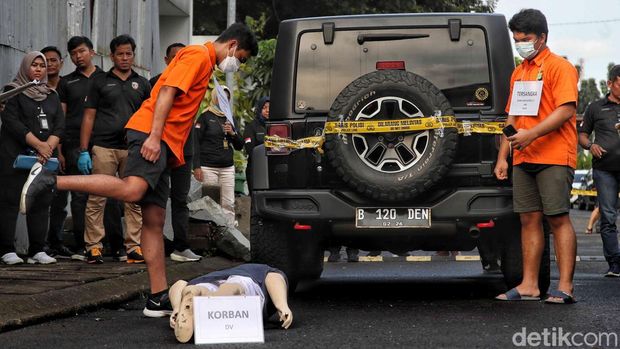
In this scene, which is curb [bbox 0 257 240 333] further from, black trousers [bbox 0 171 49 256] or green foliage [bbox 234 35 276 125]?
green foliage [bbox 234 35 276 125]

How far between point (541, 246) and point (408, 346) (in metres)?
2.76

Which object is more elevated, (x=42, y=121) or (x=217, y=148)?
(x=42, y=121)

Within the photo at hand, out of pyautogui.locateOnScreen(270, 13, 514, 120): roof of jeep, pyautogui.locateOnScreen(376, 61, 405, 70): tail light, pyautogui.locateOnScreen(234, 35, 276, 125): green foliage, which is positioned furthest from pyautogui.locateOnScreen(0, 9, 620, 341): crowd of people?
pyautogui.locateOnScreen(234, 35, 276, 125): green foliage

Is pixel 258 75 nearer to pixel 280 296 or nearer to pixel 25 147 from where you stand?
pixel 25 147

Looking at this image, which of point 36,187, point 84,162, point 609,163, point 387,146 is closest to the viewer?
point 36,187

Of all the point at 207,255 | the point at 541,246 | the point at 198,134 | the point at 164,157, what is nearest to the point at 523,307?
the point at 541,246

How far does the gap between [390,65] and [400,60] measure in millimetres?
83

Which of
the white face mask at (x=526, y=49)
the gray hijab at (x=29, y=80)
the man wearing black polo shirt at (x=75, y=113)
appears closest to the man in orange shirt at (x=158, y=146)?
the white face mask at (x=526, y=49)

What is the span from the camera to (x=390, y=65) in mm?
9273

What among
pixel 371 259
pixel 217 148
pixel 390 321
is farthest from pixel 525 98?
pixel 217 148

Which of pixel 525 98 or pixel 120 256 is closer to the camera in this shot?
pixel 525 98

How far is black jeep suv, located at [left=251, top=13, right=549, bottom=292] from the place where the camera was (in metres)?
8.73

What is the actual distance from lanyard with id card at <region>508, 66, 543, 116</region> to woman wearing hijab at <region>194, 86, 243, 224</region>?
6.13 m

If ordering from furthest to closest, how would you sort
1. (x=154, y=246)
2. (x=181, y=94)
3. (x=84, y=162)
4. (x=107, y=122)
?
(x=107, y=122) → (x=84, y=162) → (x=154, y=246) → (x=181, y=94)
